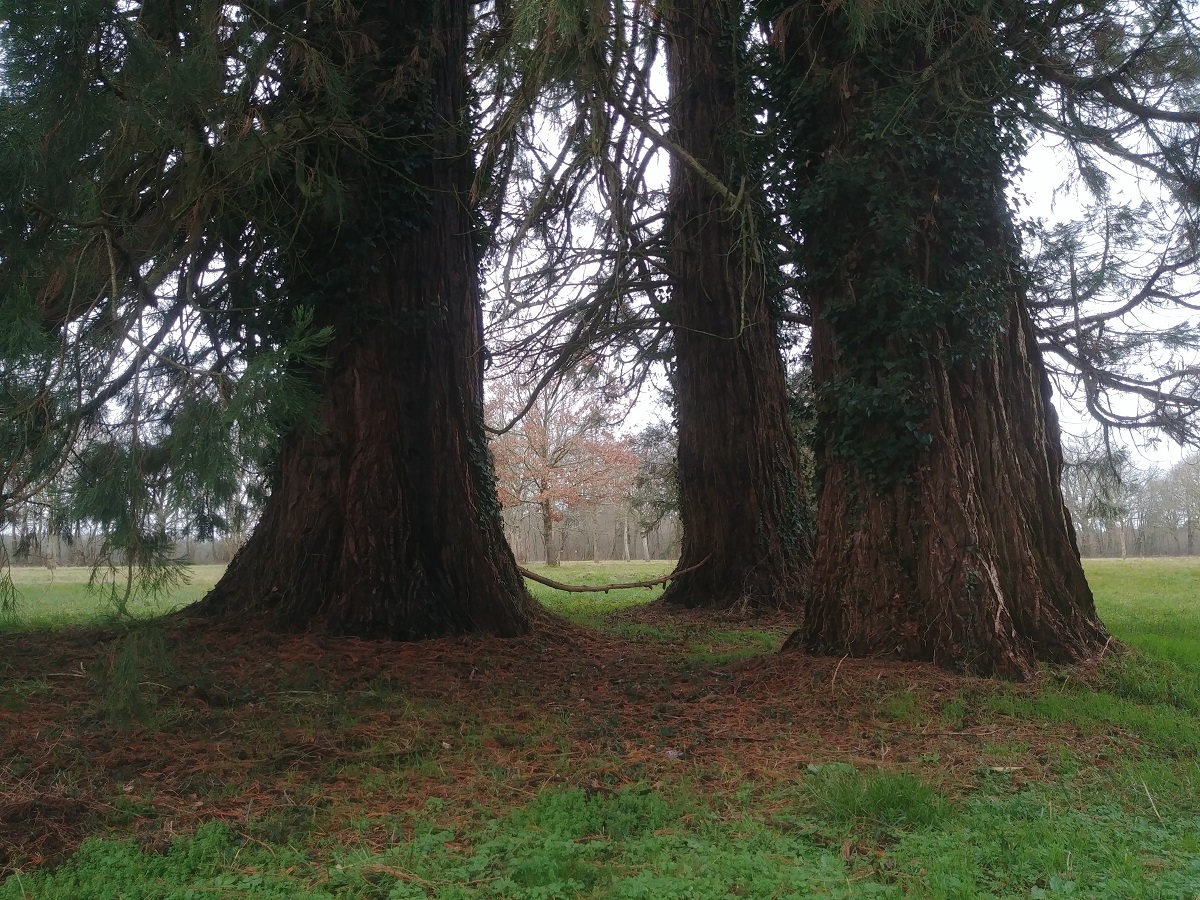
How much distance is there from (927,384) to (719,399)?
14.6ft

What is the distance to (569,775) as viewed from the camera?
3973 millimetres

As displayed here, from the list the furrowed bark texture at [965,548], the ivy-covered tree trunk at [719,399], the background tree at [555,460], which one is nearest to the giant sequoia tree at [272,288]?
the furrowed bark texture at [965,548]

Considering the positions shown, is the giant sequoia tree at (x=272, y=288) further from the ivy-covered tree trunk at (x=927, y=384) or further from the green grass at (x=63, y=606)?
the ivy-covered tree trunk at (x=927, y=384)

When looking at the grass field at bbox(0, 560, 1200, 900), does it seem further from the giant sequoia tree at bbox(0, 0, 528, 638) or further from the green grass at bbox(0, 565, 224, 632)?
the giant sequoia tree at bbox(0, 0, 528, 638)

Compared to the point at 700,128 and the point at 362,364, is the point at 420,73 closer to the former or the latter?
the point at 362,364

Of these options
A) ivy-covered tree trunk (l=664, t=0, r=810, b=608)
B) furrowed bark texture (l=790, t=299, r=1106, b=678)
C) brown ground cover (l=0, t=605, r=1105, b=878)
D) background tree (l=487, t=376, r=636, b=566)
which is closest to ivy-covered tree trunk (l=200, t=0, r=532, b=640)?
brown ground cover (l=0, t=605, r=1105, b=878)

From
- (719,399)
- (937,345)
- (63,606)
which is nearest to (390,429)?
(937,345)

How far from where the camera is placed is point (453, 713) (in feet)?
16.3

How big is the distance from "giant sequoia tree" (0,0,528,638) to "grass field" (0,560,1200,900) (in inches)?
31.6

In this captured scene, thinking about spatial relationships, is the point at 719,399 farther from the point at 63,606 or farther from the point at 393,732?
the point at 63,606

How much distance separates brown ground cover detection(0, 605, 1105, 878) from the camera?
353 cm

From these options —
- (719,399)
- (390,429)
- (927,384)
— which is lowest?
(390,429)

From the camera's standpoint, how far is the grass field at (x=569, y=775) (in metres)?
2.92

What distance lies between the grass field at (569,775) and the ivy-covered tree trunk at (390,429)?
0.56 meters
